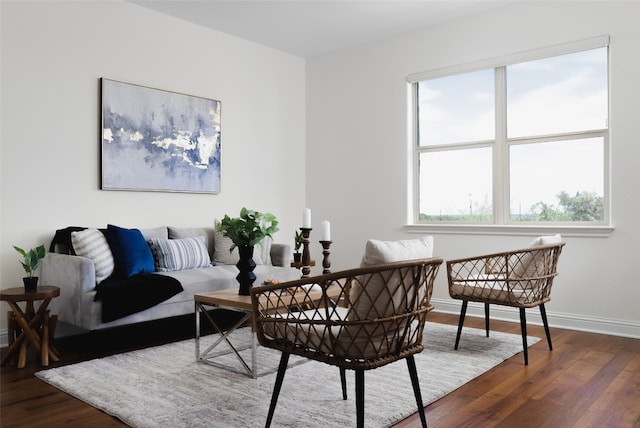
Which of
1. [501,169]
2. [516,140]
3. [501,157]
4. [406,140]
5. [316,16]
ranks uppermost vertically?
[316,16]

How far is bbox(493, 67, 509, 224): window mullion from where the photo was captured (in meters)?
4.73

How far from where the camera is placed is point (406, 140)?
17.5 feet

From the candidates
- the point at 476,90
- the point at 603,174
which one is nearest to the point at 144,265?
A: the point at 476,90

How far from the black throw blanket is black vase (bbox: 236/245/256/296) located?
0.67m

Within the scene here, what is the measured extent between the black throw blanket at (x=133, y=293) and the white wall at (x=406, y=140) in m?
2.52

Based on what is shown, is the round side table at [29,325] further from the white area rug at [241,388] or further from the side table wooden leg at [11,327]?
the white area rug at [241,388]

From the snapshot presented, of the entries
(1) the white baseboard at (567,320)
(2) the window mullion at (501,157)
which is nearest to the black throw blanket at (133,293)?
→ (1) the white baseboard at (567,320)

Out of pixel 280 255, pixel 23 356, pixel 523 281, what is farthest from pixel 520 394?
pixel 23 356

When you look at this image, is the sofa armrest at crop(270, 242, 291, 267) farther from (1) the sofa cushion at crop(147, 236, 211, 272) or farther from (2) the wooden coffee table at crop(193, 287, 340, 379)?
(2) the wooden coffee table at crop(193, 287, 340, 379)

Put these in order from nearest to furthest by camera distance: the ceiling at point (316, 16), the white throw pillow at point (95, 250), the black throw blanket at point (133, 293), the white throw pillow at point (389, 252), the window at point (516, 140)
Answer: the white throw pillow at point (389, 252)
the black throw blanket at point (133, 293)
the white throw pillow at point (95, 250)
the window at point (516, 140)
the ceiling at point (316, 16)

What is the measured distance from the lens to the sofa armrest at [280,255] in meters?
5.00

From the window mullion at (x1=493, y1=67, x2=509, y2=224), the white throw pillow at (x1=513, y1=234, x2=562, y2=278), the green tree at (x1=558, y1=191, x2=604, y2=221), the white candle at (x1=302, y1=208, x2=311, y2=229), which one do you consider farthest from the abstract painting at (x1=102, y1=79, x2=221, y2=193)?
the green tree at (x1=558, y1=191, x2=604, y2=221)

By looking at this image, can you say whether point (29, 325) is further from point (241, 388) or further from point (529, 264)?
point (529, 264)

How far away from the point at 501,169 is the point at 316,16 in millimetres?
2229
